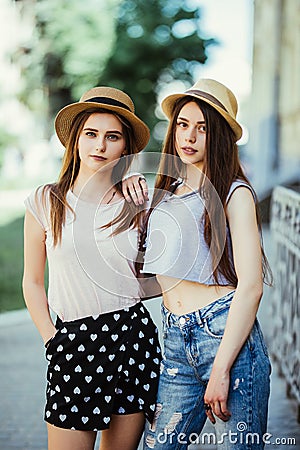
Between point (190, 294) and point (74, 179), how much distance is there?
1.77 feet

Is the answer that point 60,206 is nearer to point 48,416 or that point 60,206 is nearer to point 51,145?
point 48,416

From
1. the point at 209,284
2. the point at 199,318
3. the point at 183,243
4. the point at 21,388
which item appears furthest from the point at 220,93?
the point at 21,388

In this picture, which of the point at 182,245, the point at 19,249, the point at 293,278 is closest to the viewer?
the point at 182,245

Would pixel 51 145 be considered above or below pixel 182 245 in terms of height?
below

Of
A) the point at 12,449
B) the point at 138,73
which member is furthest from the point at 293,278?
the point at 138,73

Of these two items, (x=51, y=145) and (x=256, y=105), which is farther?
(x=51, y=145)

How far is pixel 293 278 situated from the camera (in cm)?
467

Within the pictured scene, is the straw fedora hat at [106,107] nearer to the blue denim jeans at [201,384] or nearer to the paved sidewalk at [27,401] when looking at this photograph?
the blue denim jeans at [201,384]

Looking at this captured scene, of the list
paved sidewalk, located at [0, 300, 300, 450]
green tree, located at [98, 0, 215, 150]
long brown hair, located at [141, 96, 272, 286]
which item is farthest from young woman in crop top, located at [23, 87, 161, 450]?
green tree, located at [98, 0, 215, 150]

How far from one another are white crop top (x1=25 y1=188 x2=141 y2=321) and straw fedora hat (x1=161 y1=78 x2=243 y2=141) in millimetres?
379

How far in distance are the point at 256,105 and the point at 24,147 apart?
11492 mm

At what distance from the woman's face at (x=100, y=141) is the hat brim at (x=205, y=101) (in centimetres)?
16

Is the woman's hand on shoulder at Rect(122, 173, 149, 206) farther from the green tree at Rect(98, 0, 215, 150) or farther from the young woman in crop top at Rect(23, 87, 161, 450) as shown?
the green tree at Rect(98, 0, 215, 150)

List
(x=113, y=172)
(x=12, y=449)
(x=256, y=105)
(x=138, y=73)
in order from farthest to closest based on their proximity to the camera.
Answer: (x=138, y=73) < (x=256, y=105) < (x=12, y=449) < (x=113, y=172)
